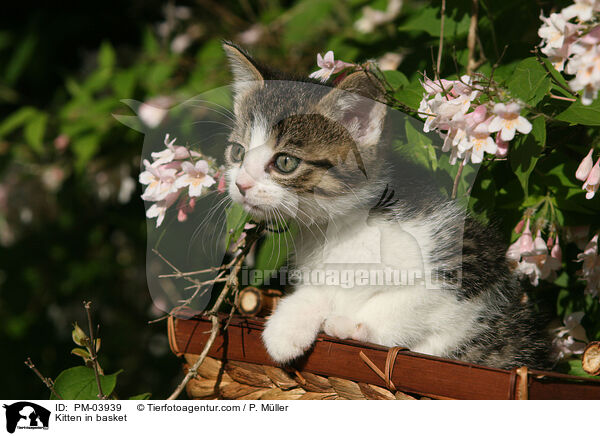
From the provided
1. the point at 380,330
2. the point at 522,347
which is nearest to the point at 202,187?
the point at 380,330

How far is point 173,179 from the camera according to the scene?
102 cm

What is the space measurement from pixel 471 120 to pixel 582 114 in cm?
17

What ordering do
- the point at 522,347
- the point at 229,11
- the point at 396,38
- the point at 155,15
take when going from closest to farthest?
1. the point at 522,347
2. the point at 396,38
3. the point at 229,11
4. the point at 155,15

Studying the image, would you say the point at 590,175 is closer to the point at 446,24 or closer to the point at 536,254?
the point at 536,254

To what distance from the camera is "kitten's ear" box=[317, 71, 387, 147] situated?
0.94m

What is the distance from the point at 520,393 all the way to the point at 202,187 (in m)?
0.66

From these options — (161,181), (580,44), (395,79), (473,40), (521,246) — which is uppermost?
(473,40)

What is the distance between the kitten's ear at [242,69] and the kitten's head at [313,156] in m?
0.10

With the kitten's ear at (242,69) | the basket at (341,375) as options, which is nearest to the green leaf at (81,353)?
the basket at (341,375)

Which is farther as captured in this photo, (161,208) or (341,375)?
(161,208)

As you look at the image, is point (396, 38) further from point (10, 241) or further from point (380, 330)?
point (10, 241)

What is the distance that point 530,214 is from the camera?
1.01 meters
